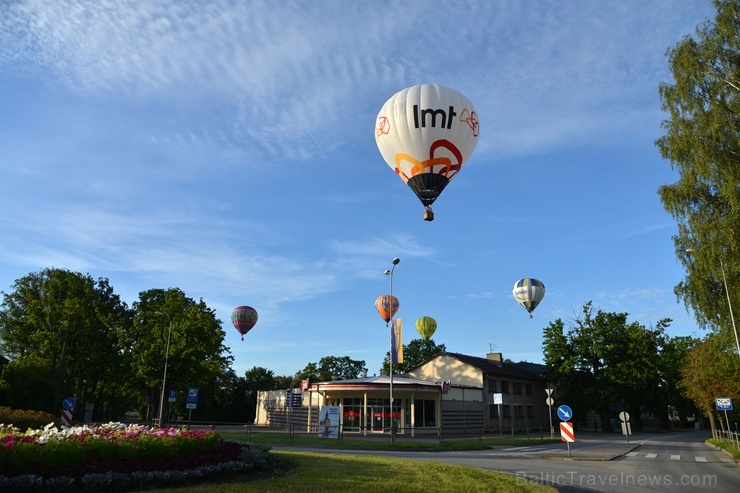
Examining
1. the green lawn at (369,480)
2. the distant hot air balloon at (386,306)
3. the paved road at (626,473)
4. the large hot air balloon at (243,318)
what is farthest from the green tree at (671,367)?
the green lawn at (369,480)

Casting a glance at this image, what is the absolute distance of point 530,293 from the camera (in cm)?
4322

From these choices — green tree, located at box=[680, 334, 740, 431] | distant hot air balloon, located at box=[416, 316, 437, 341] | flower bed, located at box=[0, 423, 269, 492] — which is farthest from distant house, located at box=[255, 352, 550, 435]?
flower bed, located at box=[0, 423, 269, 492]

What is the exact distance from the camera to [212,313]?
183 ft

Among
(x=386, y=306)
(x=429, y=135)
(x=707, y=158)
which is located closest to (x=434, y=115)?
(x=429, y=135)

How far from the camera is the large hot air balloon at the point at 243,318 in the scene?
48.9 m

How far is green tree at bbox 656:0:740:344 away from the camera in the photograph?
19.6m

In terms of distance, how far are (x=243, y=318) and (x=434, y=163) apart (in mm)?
33733

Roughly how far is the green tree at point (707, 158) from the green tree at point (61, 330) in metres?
51.7

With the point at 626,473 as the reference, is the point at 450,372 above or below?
above

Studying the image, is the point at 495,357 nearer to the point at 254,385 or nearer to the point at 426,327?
the point at 426,327

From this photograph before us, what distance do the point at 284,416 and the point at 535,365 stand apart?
49034 millimetres

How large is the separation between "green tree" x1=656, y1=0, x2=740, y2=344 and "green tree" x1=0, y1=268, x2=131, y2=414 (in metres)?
51.7

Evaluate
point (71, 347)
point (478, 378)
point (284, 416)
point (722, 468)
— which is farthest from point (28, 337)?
point (722, 468)

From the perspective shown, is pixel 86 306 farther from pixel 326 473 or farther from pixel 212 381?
pixel 326 473
